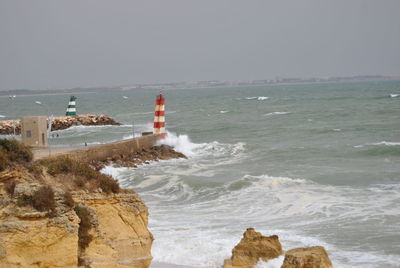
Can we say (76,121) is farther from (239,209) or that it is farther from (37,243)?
(37,243)

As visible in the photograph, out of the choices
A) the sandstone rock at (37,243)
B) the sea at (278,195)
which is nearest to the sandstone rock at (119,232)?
the sandstone rock at (37,243)

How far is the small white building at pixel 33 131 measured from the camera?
22703 mm

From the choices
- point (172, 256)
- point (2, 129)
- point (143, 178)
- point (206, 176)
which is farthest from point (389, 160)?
point (2, 129)

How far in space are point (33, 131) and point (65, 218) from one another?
1509 cm

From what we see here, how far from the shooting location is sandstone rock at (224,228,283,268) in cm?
1133

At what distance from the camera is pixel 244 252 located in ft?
37.7

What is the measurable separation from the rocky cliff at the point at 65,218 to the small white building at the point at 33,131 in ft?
40.3

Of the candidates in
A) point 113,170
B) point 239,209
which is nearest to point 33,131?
point 113,170

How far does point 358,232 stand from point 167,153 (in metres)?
16.9

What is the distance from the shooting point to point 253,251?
11359 mm

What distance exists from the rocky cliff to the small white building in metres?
12.3

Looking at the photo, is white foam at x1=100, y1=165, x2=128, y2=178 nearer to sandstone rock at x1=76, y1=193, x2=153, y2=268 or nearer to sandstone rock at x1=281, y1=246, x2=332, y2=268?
sandstone rock at x1=76, y1=193, x2=153, y2=268

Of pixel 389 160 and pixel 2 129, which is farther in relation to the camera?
pixel 2 129

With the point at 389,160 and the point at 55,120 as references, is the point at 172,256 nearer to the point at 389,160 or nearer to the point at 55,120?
the point at 389,160
